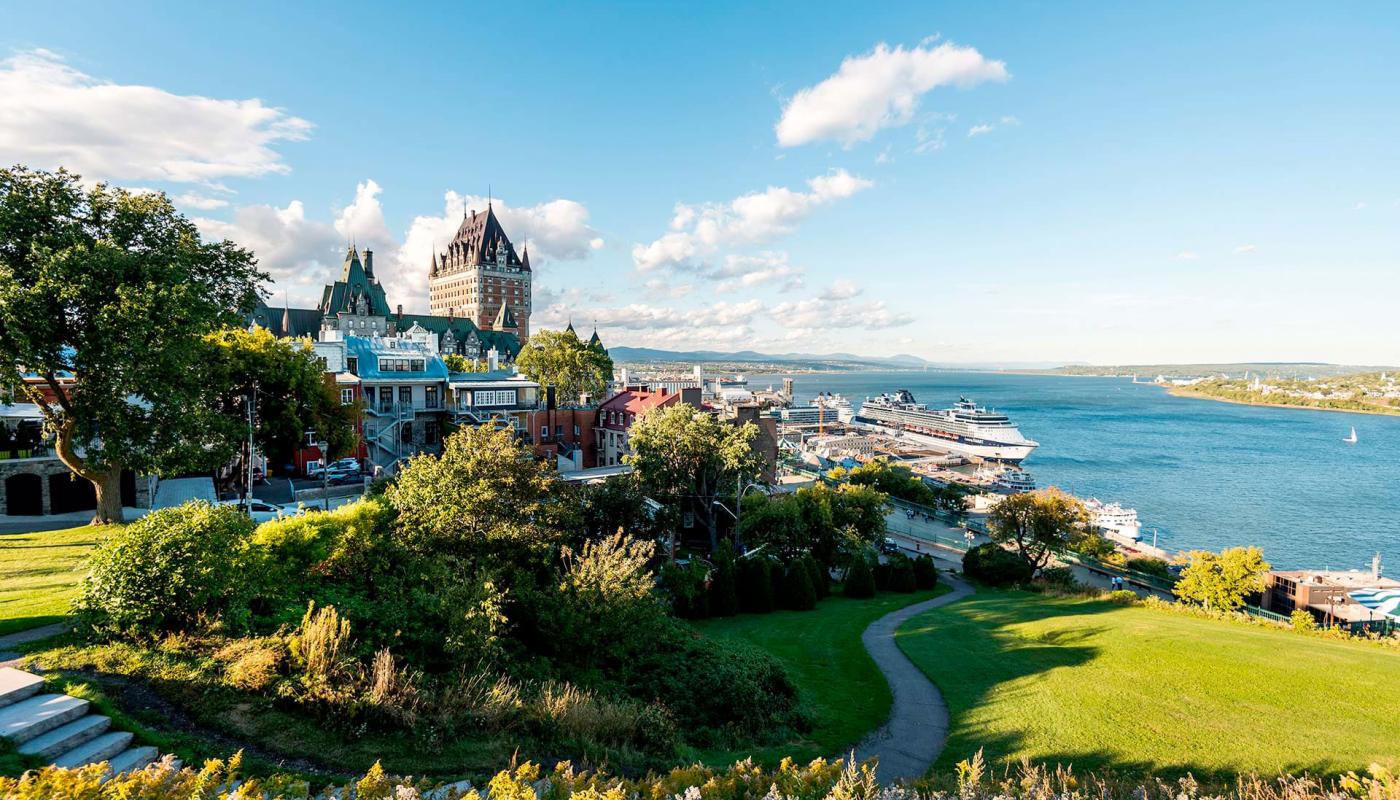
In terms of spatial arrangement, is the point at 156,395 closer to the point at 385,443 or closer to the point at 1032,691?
the point at 385,443

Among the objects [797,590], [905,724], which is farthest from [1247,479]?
[905,724]

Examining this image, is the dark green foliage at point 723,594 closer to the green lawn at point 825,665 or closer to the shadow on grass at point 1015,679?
the green lawn at point 825,665

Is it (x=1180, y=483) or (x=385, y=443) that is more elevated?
(x=385, y=443)

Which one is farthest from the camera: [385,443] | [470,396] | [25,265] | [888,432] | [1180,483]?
[888,432]

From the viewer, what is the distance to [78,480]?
2488 cm

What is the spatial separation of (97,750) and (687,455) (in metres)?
24.9

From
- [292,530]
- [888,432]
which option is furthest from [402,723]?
[888,432]

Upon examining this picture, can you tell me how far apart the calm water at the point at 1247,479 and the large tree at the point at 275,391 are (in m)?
65.7

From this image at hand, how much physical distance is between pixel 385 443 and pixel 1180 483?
93447mm

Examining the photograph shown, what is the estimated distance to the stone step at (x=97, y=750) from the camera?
6.93m

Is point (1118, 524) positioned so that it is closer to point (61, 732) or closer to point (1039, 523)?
point (1039, 523)

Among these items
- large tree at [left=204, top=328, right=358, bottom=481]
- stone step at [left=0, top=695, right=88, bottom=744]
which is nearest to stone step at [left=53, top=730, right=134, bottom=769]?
stone step at [left=0, top=695, right=88, bottom=744]

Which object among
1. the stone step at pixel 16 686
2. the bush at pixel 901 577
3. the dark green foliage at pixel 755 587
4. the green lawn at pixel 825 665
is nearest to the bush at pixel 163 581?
the stone step at pixel 16 686

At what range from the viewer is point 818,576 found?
2861cm
